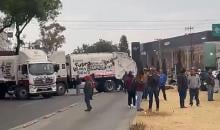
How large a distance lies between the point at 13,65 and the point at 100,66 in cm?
902

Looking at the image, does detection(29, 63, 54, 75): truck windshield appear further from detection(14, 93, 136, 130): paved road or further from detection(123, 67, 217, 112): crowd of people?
detection(14, 93, 136, 130): paved road

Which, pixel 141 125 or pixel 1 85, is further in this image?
pixel 1 85

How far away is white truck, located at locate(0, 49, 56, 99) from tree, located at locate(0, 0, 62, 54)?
6398mm

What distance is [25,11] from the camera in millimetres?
57594

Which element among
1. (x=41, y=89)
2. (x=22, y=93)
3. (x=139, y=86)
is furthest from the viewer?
(x=22, y=93)

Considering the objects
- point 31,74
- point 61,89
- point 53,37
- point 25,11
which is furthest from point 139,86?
point 53,37

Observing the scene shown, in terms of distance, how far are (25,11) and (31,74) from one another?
554 inches

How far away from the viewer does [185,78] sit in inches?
1110

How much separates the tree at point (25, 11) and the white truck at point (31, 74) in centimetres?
640

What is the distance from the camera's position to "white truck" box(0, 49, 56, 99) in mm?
44906

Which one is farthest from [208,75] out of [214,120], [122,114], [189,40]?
[189,40]

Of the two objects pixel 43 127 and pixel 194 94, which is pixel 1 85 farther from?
pixel 43 127

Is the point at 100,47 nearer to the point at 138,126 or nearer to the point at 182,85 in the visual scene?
the point at 182,85

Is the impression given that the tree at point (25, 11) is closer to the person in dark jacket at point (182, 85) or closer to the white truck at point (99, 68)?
the white truck at point (99, 68)
